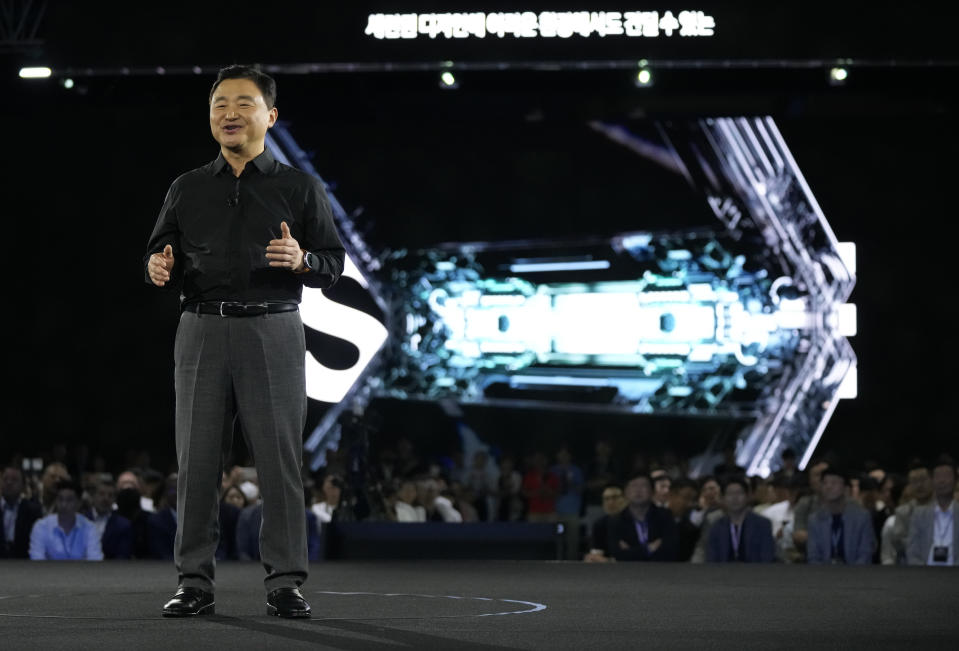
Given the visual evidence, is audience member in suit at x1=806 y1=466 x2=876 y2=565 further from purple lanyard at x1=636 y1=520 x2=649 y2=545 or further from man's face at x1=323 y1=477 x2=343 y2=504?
man's face at x1=323 y1=477 x2=343 y2=504

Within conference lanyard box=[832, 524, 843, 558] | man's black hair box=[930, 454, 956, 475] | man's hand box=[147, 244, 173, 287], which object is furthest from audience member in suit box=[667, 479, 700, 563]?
man's hand box=[147, 244, 173, 287]

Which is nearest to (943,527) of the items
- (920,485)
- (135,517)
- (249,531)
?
(920,485)

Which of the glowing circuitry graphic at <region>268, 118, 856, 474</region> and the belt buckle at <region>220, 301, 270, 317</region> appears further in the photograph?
the glowing circuitry graphic at <region>268, 118, 856, 474</region>

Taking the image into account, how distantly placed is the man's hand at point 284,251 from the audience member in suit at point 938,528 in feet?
14.4

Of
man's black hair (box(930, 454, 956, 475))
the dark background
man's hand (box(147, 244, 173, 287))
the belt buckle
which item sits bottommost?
man's black hair (box(930, 454, 956, 475))

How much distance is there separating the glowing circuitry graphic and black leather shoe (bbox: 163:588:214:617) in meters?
8.03

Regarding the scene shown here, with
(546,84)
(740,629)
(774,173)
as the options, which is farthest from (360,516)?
(740,629)

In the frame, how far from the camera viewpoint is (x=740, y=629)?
239 cm

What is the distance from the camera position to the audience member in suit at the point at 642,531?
6.05 meters

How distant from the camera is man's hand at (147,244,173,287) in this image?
273 centimetres

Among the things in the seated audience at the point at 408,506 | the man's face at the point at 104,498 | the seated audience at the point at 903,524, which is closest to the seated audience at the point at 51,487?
the man's face at the point at 104,498

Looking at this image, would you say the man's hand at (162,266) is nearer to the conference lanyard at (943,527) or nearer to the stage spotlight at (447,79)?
the conference lanyard at (943,527)

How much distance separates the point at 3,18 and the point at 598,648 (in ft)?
28.2

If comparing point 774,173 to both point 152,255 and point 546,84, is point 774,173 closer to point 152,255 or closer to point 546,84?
point 546,84
